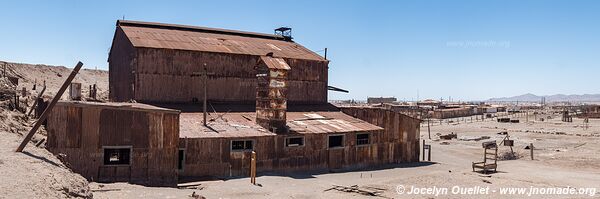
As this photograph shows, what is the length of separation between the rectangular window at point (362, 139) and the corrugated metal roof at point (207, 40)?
398 inches

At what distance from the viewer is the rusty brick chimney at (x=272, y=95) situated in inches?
1177

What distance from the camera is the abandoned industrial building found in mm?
23125

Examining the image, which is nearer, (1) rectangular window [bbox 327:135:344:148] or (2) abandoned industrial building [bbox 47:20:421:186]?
(2) abandoned industrial building [bbox 47:20:421:186]

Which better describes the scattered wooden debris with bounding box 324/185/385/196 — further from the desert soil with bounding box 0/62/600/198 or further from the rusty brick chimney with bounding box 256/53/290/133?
the rusty brick chimney with bounding box 256/53/290/133

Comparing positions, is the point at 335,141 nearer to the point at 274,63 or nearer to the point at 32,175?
the point at 274,63

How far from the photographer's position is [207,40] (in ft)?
128

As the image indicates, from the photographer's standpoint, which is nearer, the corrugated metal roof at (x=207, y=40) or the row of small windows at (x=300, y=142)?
the row of small windows at (x=300, y=142)

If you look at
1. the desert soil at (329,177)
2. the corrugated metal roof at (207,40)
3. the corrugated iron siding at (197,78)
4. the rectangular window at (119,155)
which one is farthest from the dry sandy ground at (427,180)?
the corrugated metal roof at (207,40)

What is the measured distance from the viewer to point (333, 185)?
84.3ft

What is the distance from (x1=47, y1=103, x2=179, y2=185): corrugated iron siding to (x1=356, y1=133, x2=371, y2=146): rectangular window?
14222mm

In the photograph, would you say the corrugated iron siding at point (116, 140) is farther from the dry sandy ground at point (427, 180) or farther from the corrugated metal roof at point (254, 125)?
the dry sandy ground at point (427, 180)

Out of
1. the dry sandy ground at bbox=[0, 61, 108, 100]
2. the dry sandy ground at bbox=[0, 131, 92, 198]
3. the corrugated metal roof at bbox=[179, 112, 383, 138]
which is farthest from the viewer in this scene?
the dry sandy ground at bbox=[0, 61, 108, 100]

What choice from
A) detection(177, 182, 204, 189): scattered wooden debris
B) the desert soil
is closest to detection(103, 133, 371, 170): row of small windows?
detection(177, 182, 204, 189): scattered wooden debris

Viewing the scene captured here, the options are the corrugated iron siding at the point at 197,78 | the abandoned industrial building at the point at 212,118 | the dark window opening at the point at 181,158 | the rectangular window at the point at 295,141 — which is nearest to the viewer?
the abandoned industrial building at the point at 212,118
